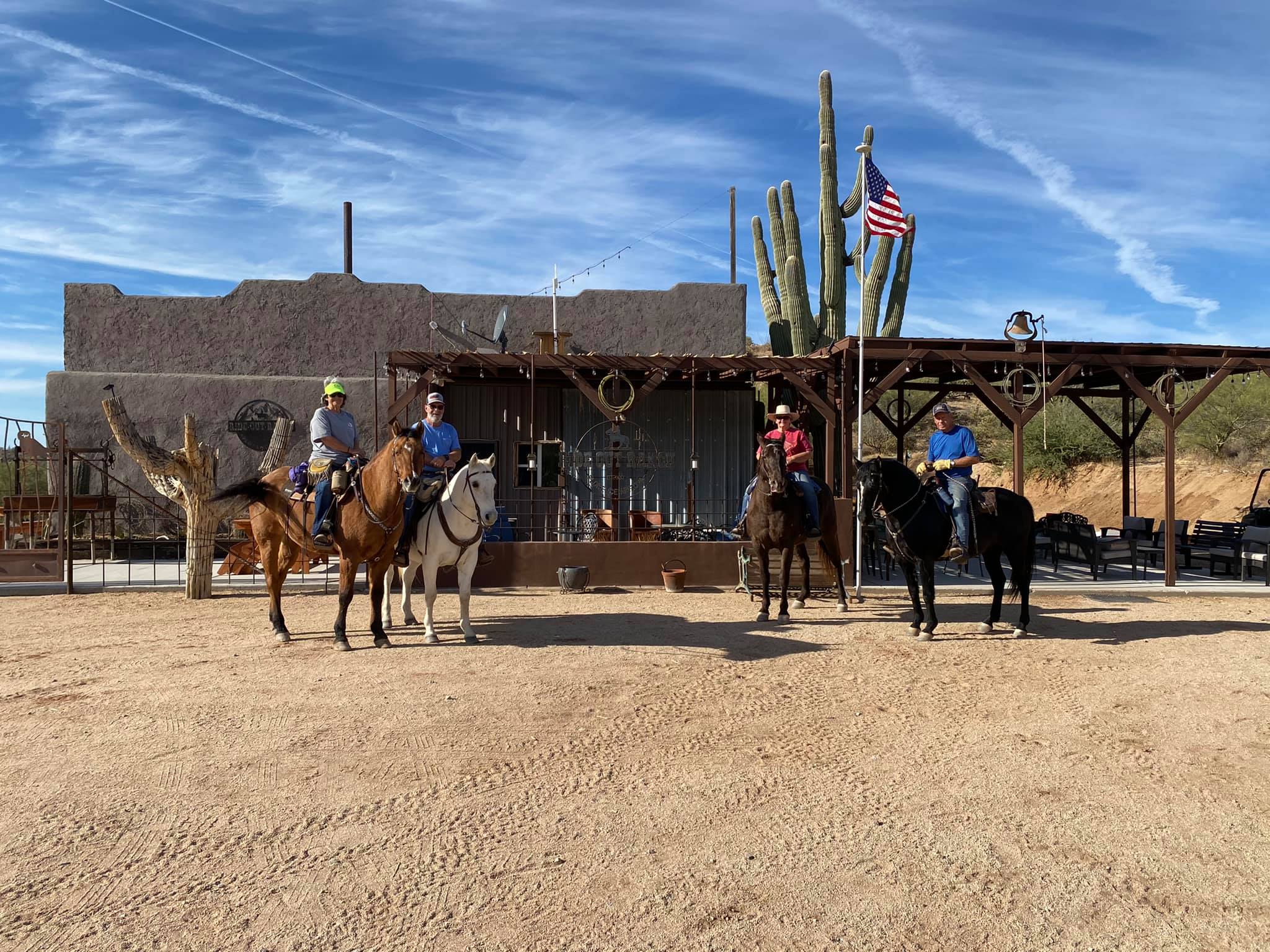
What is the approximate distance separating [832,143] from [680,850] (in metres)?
17.5

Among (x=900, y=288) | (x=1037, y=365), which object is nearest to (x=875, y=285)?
(x=900, y=288)

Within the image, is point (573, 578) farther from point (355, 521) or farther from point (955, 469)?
point (955, 469)

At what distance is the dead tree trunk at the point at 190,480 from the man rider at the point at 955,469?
853cm

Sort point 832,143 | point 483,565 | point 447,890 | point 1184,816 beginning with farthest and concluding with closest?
point 832,143, point 483,565, point 1184,816, point 447,890

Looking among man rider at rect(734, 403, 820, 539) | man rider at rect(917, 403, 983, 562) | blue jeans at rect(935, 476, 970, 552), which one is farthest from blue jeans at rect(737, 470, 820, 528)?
blue jeans at rect(935, 476, 970, 552)

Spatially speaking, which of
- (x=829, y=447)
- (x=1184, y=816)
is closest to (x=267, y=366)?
(x=829, y=447)

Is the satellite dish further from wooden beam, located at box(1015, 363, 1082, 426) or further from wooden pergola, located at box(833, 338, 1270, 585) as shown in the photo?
wooden beam, located at box(1015, 363, 1082, 426)

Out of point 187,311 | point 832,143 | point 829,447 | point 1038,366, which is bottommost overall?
point 829,447

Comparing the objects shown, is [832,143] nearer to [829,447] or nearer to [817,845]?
[829,447]

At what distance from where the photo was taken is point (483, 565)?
1308 centimetres

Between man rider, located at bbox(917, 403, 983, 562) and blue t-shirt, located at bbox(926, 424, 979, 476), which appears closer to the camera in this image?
man rider, located at bbox(917, 403, 983, 562)

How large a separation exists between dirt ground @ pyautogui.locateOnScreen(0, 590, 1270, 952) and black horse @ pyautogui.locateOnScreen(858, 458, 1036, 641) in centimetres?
73

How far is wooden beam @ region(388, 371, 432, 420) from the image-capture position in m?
12.7

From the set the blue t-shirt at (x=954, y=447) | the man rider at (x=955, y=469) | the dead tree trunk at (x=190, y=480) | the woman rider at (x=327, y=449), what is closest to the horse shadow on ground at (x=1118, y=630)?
the man rider at (x=955, y=469)
